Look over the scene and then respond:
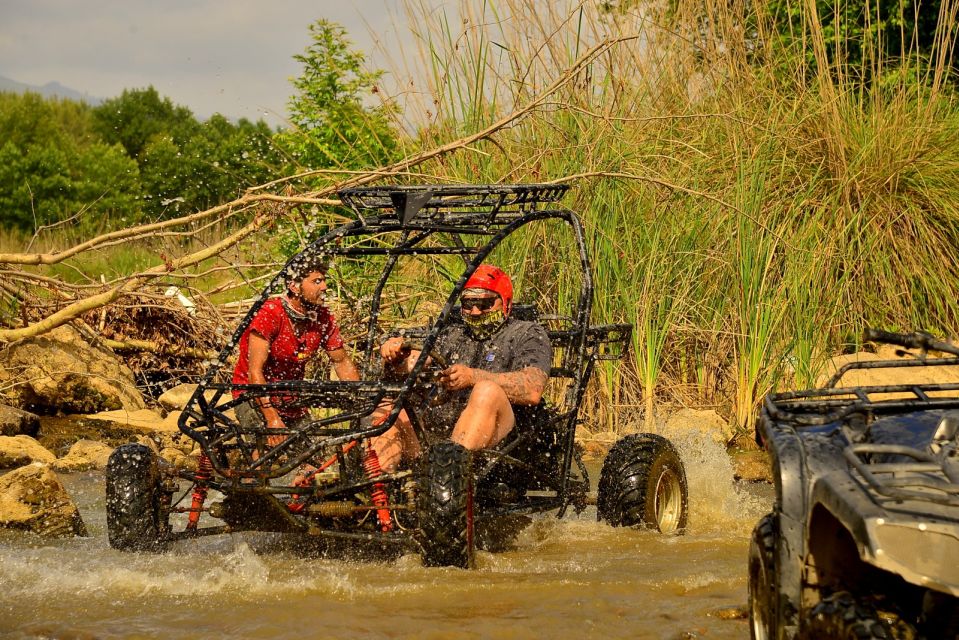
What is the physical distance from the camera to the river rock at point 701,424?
9.40m

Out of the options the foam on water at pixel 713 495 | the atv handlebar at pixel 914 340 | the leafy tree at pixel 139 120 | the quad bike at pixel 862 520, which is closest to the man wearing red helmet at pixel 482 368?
the foam on water at pixel 713 495

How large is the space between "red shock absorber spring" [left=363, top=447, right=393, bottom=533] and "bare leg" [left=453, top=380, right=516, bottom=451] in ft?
1.65

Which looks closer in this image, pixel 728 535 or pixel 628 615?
pixel 628 615

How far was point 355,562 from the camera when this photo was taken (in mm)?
6199

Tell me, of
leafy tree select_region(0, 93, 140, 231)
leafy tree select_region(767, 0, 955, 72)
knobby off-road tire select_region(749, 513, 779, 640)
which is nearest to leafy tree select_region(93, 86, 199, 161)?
leafy tree select_region(0, 93, 140, 231)

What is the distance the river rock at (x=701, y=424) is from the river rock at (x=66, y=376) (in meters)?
4.58

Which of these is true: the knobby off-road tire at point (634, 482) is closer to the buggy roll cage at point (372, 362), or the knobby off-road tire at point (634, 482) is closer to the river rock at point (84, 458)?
the buggy roll cage at point (372, 362)

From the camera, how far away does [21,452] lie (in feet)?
A: 30.7

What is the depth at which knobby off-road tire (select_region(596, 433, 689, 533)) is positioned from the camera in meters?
7.00

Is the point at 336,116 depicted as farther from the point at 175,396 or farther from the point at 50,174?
the point at 50,174

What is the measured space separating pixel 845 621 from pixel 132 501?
4.12 meters

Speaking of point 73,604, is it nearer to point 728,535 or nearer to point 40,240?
point 728,535

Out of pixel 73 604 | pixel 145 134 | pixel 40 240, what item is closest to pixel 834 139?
pixel 73 604

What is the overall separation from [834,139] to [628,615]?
19.9 ft
